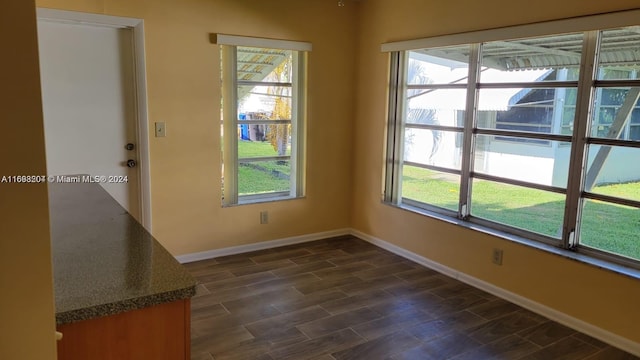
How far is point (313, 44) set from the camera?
4617 millimetres

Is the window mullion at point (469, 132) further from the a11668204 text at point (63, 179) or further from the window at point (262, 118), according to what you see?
the a11668204 text at point (63, 179)

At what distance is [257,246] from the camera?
4.61 metres

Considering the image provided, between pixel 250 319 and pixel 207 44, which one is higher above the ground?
pixel 207 44

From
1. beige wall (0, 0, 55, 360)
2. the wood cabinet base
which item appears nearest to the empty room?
the wood cabinet base

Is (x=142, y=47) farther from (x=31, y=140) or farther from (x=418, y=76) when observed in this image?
(x=31, y=140)

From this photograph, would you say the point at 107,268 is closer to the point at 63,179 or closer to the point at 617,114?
the point at 63,179

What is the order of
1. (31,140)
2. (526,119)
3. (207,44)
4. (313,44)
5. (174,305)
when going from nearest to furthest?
(31,140) < (174,305) < (526,119) < (207,44) < (313,44)

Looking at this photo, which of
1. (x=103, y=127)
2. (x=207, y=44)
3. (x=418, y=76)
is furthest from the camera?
(x=418, y=76)

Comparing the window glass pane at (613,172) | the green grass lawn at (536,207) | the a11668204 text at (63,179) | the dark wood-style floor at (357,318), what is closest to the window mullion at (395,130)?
the green grass lawn at (536,207)

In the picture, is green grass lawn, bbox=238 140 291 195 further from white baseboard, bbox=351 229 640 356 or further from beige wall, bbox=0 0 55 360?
beige wall, bbox=0 0 55 360

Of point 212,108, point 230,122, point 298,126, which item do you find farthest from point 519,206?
point 212,108

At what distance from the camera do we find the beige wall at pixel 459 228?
9.66ft

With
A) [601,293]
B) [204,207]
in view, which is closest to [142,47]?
[204,207]

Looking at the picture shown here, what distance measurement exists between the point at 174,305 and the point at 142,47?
292 cm
